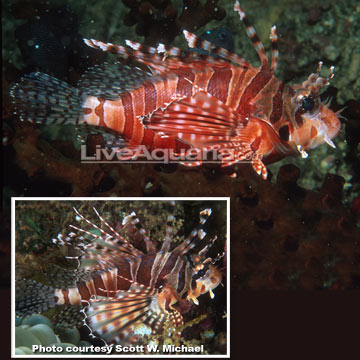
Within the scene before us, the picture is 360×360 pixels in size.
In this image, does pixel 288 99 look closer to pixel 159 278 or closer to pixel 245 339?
pixel 159 278

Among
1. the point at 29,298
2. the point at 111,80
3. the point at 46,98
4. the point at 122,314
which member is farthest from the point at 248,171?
the point at 29,298

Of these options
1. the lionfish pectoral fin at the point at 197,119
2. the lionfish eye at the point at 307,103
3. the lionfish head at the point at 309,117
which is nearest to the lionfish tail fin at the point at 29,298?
the lionfish pectoral fin at the point at 197,119

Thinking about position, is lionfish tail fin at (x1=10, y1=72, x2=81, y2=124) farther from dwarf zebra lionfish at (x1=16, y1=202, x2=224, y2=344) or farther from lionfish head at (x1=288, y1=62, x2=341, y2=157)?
lionfish head at (x1=288, y1=62, x2=341, y2=157)

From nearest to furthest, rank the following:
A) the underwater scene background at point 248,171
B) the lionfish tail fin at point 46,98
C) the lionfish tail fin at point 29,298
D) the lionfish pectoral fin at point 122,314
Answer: the lionfish pectoral fin at point 122,314, the lionfish tail fin at point 29,298, the lionfish tail fin at point 46,98, the underwater scene background at point 248,171

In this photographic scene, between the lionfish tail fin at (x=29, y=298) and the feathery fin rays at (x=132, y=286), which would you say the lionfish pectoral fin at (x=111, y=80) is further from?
the lionfish tail fin at (x=29, y=298)

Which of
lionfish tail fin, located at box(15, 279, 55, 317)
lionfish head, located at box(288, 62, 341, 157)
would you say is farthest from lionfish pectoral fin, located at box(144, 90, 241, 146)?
lionfish tail fin, located at box(15, 279, 55, 317)

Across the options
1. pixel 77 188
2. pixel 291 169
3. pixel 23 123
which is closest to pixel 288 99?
pixel 291 169
